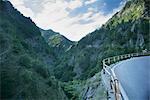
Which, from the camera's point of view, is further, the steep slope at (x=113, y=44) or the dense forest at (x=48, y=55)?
the steep slope at (x=113, y=44)

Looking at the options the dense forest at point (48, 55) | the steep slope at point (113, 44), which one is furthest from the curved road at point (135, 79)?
the steep slope at point (113, 44)

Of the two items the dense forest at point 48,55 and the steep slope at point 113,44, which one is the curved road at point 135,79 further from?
the steep slope at point 113,44

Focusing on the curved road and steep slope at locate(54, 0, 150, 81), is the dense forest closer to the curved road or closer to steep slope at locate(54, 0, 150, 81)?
steep slope at locate(54, 0, 150, 81)

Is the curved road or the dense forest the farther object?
the dense forest

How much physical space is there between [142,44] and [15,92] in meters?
57.2

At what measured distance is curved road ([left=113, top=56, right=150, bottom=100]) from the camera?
14817mm

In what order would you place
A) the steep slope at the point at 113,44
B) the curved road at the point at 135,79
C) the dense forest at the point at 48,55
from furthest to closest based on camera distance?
the steep slope at the point at 113,44
the dense forest at the point at 48,55
the curved road at the point at 135,79

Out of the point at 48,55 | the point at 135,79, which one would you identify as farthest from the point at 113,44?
the point at 135,79

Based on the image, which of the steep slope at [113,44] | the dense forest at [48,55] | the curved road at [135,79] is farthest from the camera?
the steep slope at [113,44]

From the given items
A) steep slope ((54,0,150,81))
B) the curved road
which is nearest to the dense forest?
steep slope ((54,0,150,81))

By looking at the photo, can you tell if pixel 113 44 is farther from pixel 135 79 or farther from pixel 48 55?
pixel 135 79

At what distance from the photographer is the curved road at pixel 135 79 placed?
48.6ft

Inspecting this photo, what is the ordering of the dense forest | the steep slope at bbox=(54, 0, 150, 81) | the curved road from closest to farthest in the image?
the curved road
the dense forest
the steep slope at bbox=(54, 0, 150, 81)

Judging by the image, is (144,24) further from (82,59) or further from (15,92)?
(15,92)
